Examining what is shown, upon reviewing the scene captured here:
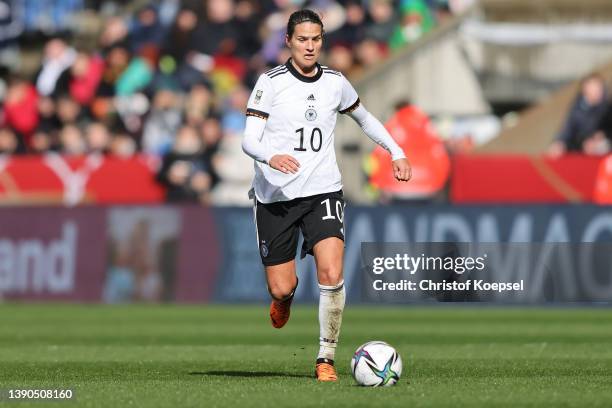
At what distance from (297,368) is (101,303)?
9.63 m

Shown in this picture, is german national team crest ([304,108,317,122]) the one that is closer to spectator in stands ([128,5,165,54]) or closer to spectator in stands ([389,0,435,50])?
spectator in stands ([389,0,435,50])

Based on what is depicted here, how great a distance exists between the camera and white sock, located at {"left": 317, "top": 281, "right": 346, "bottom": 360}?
33.2 ft

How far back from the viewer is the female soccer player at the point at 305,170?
10.1 metres

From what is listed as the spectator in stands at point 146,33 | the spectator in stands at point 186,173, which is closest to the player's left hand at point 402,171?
the spectator in stands at point 186,173

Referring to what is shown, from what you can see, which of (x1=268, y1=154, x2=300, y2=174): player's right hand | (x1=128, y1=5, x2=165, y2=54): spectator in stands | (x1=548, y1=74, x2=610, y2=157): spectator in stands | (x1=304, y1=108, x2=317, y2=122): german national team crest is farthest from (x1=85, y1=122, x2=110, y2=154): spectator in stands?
(x1=268, y1=154, x2=300, y2=174): player's right hand

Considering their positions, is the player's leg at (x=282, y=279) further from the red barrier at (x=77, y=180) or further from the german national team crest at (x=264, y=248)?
the red barrier at (x=77, y=180)

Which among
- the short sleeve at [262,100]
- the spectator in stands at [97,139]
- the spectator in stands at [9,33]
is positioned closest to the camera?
the short sleeve at [262,100]

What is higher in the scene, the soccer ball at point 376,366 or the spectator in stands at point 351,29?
the spectator in stands at point 351,29

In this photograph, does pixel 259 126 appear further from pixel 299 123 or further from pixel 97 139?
pixel 97 139

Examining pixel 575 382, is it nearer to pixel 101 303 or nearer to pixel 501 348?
pixel 501 348

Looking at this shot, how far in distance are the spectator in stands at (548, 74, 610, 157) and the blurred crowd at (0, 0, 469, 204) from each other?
3679mm

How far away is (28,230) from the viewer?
20.8m

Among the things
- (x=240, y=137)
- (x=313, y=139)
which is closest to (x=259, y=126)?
(x=313, y=139)

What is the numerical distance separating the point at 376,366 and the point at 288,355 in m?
3.17
